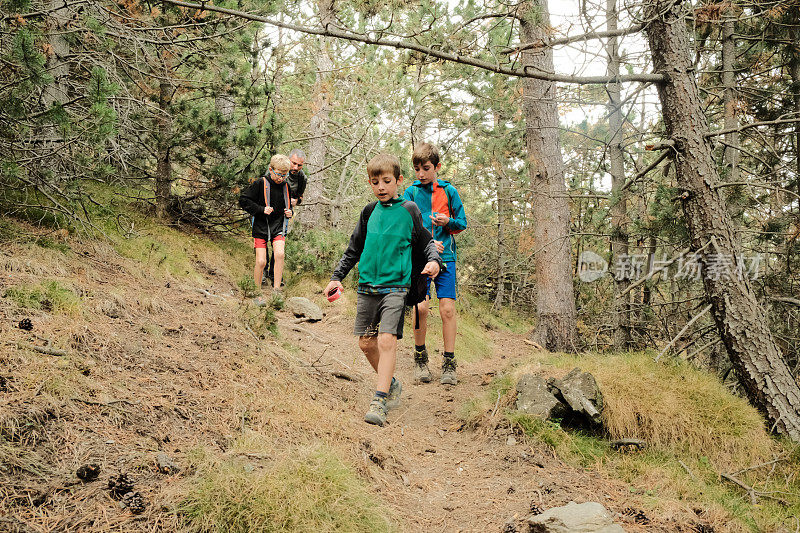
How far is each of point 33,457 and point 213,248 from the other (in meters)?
7.01

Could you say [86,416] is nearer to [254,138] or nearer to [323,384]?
[323,384]

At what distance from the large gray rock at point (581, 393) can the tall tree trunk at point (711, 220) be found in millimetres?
1553

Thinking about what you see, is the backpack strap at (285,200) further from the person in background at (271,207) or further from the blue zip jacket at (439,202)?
the blue zip jacket at (439,202)

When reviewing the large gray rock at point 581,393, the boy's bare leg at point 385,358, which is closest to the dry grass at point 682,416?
the large gray rock at point 581,393

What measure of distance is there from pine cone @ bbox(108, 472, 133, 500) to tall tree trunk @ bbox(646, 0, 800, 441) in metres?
4.81

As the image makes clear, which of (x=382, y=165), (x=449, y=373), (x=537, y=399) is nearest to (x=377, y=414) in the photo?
(x=537, y=399)

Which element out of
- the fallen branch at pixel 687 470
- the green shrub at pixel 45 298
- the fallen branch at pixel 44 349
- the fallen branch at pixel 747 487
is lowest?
the fallen branch at pixel 747 487

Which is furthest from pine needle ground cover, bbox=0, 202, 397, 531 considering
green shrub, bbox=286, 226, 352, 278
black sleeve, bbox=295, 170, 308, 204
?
green shrub, bbox=286, 226, 352, 278

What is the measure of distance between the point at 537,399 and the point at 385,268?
1.72 metres

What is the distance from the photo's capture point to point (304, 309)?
7.79 meters

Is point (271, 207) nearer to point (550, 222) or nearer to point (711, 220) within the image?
point (550, 222)

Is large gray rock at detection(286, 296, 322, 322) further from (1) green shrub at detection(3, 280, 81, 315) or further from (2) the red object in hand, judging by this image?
(1) green shrub at detection(3, 280, 81, 315)

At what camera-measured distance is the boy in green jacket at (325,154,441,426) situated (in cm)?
408

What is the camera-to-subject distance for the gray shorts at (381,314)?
4055mm
